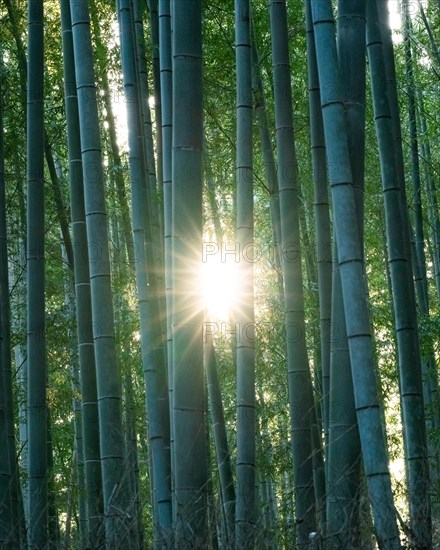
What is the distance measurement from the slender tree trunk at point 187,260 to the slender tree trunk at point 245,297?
60 centimetres

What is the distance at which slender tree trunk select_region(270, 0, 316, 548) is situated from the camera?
534 centimetres

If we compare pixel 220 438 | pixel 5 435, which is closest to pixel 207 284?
pixel 5 435

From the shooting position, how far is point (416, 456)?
15.9 feet

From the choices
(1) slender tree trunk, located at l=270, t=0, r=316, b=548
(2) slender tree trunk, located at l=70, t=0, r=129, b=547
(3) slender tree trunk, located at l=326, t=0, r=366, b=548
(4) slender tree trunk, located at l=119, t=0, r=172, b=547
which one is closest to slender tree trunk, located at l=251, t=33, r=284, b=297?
(1) slender tree trunk, located at l=270, t=0, r=316, b=548

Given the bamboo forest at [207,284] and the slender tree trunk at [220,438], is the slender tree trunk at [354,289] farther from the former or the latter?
the slender tree trunk at [220,438]

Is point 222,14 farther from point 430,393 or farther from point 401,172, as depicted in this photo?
point 430,393

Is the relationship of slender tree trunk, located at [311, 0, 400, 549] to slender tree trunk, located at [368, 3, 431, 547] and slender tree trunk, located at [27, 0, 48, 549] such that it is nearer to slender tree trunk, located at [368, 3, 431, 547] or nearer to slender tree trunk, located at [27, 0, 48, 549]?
slender tree trunk, located at [368, 3, 431, 547]

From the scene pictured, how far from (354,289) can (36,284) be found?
2.38 meters

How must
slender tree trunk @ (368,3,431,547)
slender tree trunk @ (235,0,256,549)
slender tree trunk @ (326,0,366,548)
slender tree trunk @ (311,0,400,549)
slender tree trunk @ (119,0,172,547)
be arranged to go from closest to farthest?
slender tree trunk @ (311,0,400,549), slender tree trunk @ (326,0,366,548), slender tree trunk @ (235,0,256,549), slender tree trunk @ (368,3,431,547), slender tree trunk @ (119,0,172,547)

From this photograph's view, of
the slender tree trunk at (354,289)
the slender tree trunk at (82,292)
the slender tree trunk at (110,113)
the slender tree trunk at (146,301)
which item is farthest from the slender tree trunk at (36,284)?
the slender tree trunk at (110,113)

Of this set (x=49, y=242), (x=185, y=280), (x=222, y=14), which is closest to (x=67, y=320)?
(x=49, y=242)

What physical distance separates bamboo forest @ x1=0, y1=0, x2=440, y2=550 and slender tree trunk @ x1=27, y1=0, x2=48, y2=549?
1 centimetres

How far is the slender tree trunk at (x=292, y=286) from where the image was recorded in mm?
5336

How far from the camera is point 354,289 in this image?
12.8 ft
